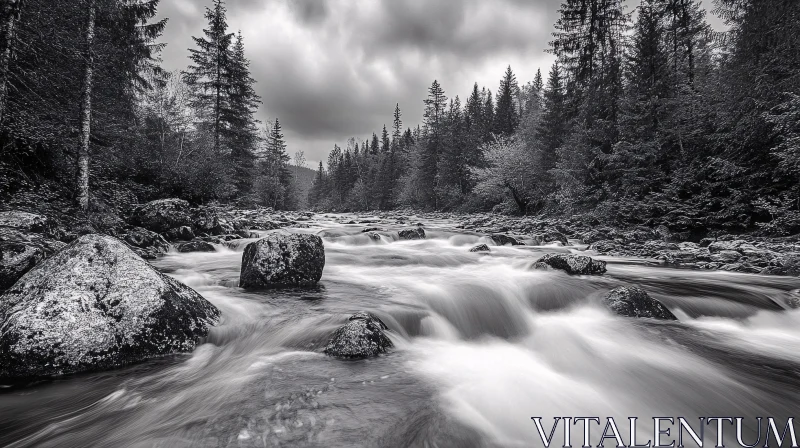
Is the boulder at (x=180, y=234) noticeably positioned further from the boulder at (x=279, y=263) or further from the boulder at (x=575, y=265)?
the boulder at (x=575, y=265)

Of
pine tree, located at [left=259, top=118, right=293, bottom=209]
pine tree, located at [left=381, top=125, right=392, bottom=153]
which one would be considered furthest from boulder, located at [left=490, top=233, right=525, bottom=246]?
pine tree, located at [left=381, top=125, right=392, bottom=153]

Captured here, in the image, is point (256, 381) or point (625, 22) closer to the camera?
point (256, 381)

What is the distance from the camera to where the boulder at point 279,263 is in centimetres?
575

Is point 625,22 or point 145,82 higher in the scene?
point 625,22

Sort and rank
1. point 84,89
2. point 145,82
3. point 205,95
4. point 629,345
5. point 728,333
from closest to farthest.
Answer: point 629,345 → point 728,333 → point 84,89 → point 145,82 → point 205,95

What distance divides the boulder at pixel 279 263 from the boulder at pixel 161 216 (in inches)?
279

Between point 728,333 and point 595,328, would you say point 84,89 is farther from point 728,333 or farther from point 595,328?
point 728,333

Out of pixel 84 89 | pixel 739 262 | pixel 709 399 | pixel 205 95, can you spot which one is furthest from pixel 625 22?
pixel 205 95

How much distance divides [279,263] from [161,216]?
26.0 ft

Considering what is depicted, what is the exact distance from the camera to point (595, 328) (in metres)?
4.67

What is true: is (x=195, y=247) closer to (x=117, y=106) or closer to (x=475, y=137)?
(x=117, y=106)

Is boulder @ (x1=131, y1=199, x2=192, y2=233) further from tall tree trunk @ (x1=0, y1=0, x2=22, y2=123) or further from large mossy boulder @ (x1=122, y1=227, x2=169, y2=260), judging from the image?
tall tree trunk @ (x1=0, y1=0, x2=22, y2=123)

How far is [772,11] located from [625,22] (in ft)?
26.2

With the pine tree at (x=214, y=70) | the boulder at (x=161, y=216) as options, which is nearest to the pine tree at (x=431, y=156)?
the pine tree at (x=214, y=70)
